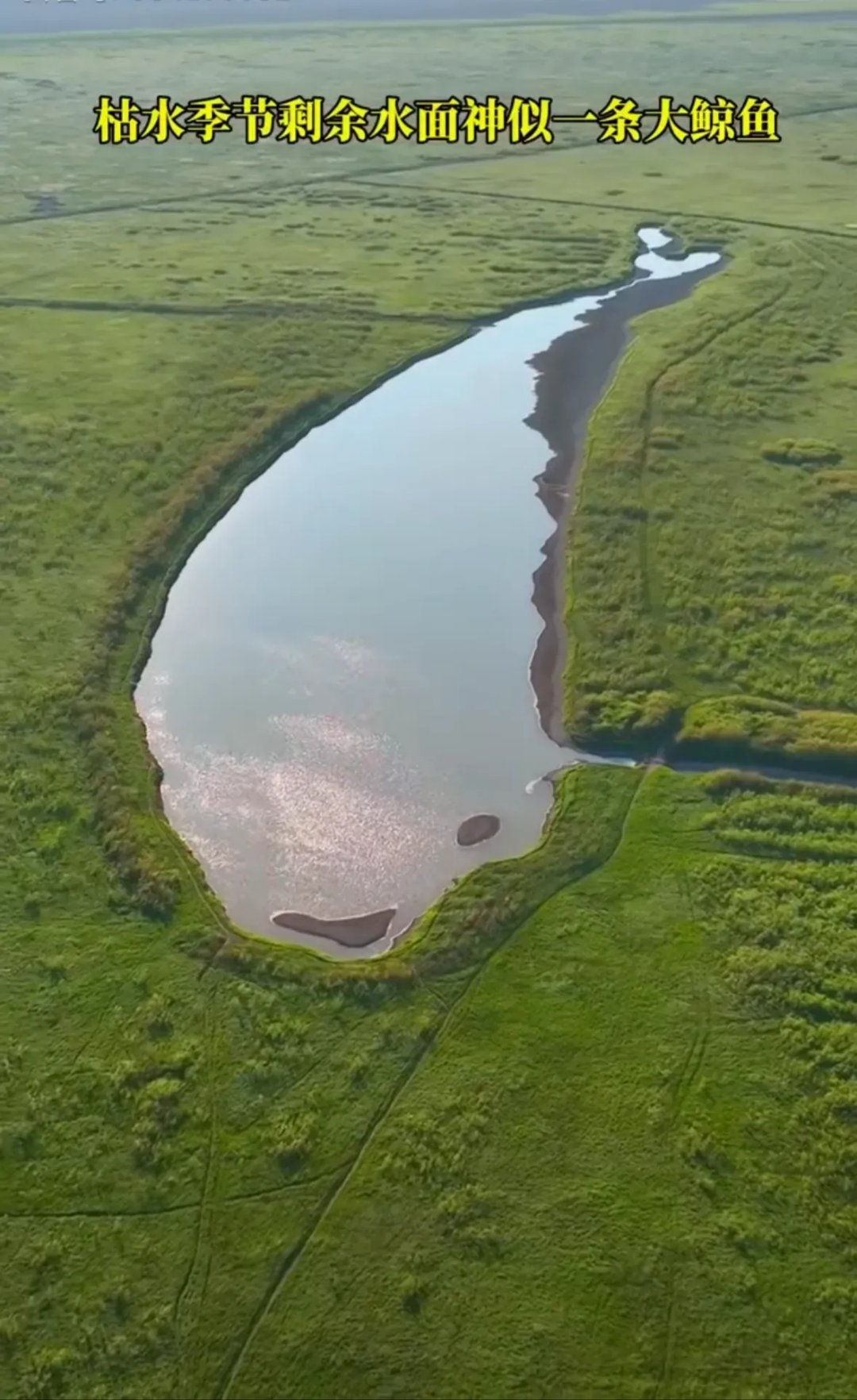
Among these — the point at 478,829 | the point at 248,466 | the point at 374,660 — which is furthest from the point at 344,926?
the point at 248,466

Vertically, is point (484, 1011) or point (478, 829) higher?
point (478, 829)

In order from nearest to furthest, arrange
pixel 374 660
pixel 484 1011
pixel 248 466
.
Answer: pixel 484 1011
pixel 374 660
pixel 248 466

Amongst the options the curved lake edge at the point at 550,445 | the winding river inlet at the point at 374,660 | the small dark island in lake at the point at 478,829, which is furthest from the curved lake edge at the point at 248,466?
the small dark island in lake at the point at 478,829

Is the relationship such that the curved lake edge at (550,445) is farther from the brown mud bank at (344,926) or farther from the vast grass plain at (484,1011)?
the vast grass plain at (484,1011)

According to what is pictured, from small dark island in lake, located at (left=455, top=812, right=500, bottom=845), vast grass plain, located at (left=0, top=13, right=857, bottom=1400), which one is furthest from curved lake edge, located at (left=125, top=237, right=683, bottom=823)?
small dark island in lake, located at (left=455, top=812, right=500, bottom=845)

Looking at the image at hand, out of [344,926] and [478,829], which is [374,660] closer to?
[478,829]

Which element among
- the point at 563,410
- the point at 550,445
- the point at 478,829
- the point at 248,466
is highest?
the point at 563,410

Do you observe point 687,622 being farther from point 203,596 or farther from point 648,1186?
point 648,1186
